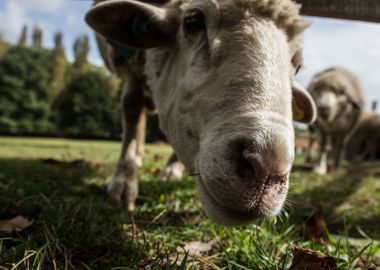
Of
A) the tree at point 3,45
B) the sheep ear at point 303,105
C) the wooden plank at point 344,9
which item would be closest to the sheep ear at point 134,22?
the sheep ear at point 303,105

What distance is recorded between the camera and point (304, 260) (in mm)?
1865

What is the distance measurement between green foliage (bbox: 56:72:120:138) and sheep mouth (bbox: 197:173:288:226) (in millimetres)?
44955

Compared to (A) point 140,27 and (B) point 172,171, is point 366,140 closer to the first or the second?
(B) point 172,171

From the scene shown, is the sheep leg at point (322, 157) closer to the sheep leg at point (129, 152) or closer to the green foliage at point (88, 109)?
the sheep leg at point (129, 152)

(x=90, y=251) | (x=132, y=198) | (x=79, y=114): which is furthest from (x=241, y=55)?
(x=79, y=114)

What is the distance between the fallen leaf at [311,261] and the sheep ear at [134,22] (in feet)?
5.66

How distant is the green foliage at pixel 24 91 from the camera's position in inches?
2055

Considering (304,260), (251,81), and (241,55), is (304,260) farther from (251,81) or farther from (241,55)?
(241,55)

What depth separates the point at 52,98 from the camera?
188 ft

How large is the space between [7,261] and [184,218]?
1337 millimetres

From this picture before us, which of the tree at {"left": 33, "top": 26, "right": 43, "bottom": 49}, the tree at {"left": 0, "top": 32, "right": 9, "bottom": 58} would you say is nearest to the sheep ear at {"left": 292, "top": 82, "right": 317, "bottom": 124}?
the tree at {"left": 0, "top": 32, "right": 9, "bottom": 58}

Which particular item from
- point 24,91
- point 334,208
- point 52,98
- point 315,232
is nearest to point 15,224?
point 315,232

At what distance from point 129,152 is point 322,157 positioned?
224 inches

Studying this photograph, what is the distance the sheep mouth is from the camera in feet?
5.84
